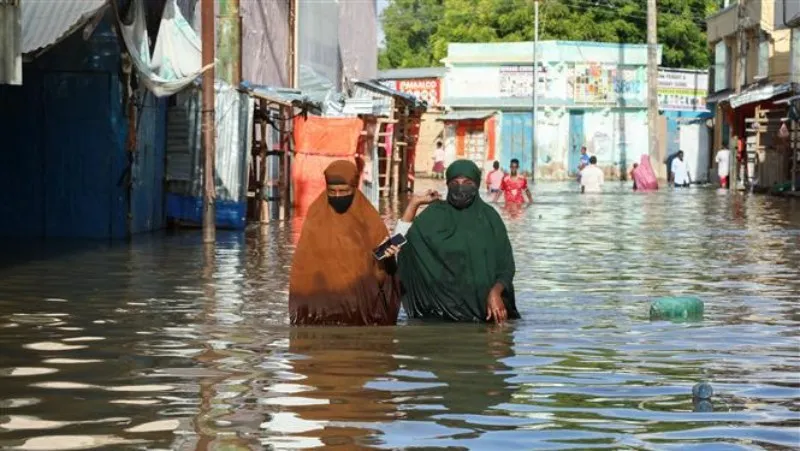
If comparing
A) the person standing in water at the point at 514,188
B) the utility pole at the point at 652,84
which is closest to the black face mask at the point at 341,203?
the person standing in water at the point at 514,188

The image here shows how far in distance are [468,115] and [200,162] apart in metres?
42.5

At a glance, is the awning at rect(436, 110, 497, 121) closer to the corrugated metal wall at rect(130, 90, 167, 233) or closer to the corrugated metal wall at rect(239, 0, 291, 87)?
the corrugated metal wall at rect(239, 0, 291, 87)

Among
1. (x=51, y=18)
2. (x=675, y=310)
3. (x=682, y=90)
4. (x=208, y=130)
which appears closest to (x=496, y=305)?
(x=675, y=310)

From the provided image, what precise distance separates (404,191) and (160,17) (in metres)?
22.0

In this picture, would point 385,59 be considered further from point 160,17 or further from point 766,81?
point 160,17

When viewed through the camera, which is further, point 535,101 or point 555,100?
point 555,100

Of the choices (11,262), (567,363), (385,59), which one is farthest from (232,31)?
(385,59)

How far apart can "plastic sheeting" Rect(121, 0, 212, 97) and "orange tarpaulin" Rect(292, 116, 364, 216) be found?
5490 mm

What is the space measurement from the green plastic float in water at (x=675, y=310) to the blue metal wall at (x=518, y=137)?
5391 centimetres

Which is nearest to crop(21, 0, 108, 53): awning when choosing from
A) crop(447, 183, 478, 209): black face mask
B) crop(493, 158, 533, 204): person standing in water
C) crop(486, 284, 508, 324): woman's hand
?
crop(447, 183, 478, 209): black face mask

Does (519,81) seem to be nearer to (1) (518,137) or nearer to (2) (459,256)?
(1) (518,137)

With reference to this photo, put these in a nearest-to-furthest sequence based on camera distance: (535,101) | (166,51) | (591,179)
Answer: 1. (166,51)
2. (591,179)
3. (535,101)

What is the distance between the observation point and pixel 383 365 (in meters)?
8.99

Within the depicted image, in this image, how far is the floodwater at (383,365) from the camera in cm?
683
